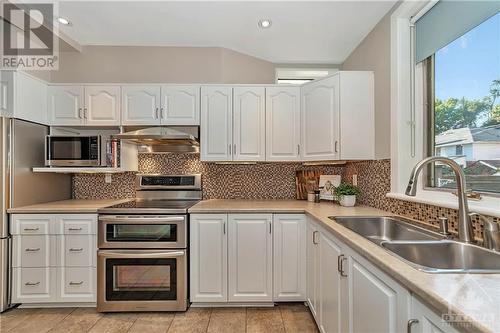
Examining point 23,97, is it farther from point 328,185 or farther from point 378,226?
point 378,226

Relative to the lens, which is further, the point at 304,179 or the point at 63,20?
the point at 304,179

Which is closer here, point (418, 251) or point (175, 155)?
point (418, 251)

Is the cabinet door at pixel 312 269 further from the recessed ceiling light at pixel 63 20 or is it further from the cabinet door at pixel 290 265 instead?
the recessed ceiling light at pixel 63 20

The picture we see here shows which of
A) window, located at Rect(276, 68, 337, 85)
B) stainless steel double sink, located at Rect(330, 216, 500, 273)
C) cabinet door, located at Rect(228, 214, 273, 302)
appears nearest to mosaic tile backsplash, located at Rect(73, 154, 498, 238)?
cabinet door, located at Rect(228, 214, 273, 302)

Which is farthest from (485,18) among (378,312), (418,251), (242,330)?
(242,330)

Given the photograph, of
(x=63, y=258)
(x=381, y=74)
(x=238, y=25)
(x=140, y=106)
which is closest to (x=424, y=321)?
(x=381, y=74)

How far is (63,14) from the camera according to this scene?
2418 millimetres

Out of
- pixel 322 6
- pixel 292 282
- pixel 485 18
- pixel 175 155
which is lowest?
pixel 292 282

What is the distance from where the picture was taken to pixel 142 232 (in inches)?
92.1

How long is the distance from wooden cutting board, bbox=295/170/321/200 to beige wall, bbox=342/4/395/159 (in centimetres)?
78

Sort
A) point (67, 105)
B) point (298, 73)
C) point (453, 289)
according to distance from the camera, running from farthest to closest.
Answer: point (298, 73) < point (67, 105) < point (453, 289)

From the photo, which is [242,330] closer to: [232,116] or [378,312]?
[378,312]

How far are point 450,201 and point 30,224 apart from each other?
3.21m

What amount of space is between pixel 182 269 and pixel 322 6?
8.18 feet
